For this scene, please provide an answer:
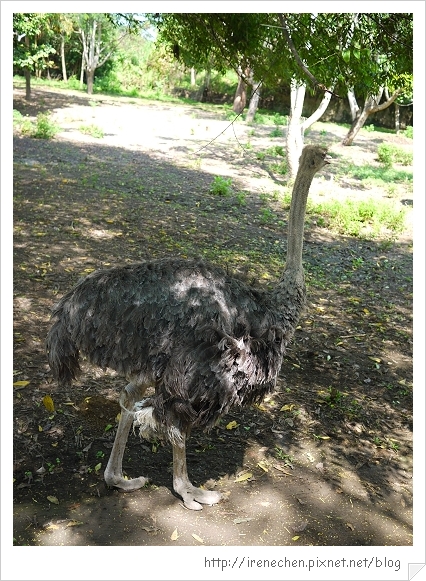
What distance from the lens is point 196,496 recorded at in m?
3.34

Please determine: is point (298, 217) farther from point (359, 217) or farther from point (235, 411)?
point (359, 217)

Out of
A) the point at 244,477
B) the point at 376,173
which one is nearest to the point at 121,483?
the point at 244,477

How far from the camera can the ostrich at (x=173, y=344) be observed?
2.97 meters

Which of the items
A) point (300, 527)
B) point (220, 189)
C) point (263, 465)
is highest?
point (220, 189)

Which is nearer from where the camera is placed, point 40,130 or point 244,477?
point 244,477

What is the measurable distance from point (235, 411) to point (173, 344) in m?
1.46

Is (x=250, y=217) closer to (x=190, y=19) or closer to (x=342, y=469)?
(x=190, y=19)

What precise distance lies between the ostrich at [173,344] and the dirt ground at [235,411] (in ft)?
0.94

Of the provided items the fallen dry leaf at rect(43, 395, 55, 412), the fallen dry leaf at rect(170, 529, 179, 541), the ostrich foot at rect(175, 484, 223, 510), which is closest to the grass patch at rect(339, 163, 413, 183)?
the fallen dry leaf at rect(43, 395, 55, 412)

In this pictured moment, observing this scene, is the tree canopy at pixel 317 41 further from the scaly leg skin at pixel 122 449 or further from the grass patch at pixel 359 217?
the grass patch at pixel 359 217

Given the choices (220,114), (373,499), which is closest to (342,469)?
(373,499)

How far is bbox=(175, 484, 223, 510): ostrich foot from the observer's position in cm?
330

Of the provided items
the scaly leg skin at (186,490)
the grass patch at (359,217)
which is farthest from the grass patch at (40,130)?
the scaly leg skin at (186,490)

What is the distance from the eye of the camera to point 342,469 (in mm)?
3779
